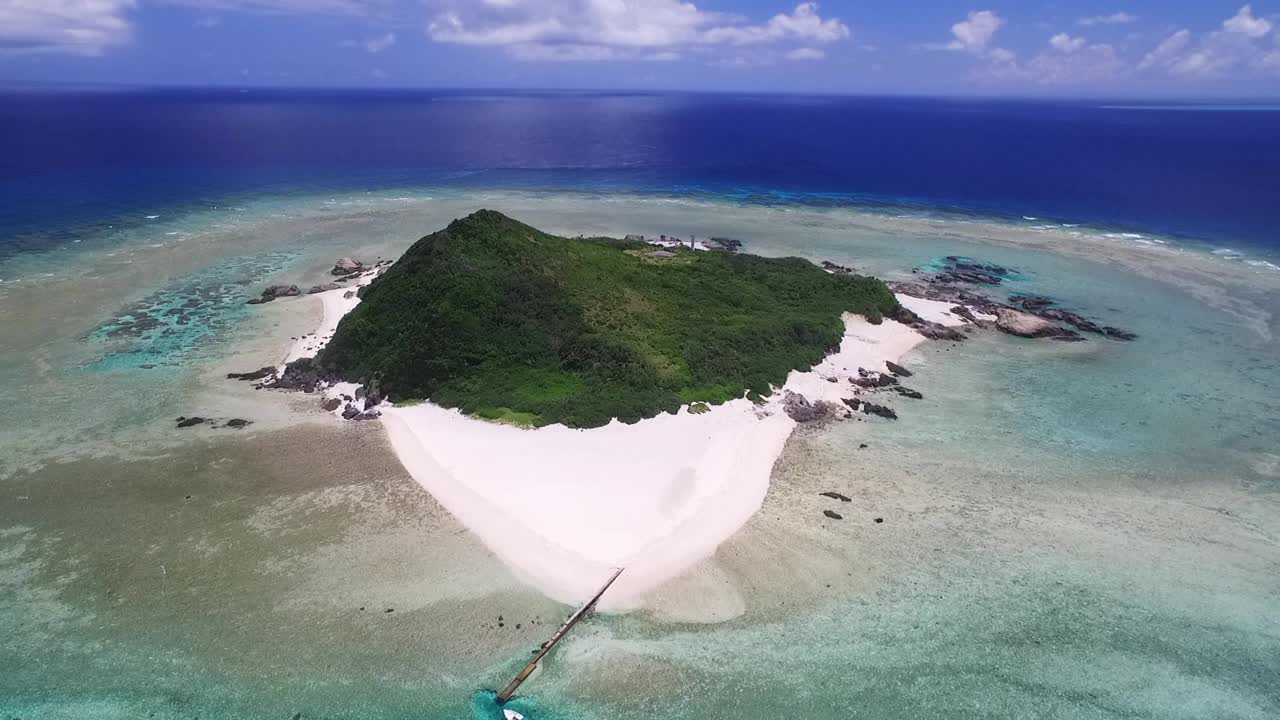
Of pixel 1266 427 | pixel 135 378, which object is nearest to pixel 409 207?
pixel 135 378

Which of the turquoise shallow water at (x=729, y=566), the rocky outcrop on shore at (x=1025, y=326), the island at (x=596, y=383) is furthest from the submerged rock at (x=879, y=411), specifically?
the rocky outcrop on shore at (x=1025, y=326)

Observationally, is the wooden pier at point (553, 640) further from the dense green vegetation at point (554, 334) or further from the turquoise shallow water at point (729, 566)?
the dense green vegetation at point (554, 334)

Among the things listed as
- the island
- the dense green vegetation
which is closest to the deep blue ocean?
the dense green vegetation

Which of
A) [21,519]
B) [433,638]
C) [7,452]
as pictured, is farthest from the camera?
[7,452]

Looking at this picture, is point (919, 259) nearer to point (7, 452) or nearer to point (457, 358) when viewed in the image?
point (457, 358)

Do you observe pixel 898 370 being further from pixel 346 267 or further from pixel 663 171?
pixel 663 171

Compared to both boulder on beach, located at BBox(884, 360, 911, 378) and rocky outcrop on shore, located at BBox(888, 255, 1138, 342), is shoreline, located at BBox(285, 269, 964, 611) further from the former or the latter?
rocky outcrop on shore, located at BBox(888, 255, 1138, 342)
